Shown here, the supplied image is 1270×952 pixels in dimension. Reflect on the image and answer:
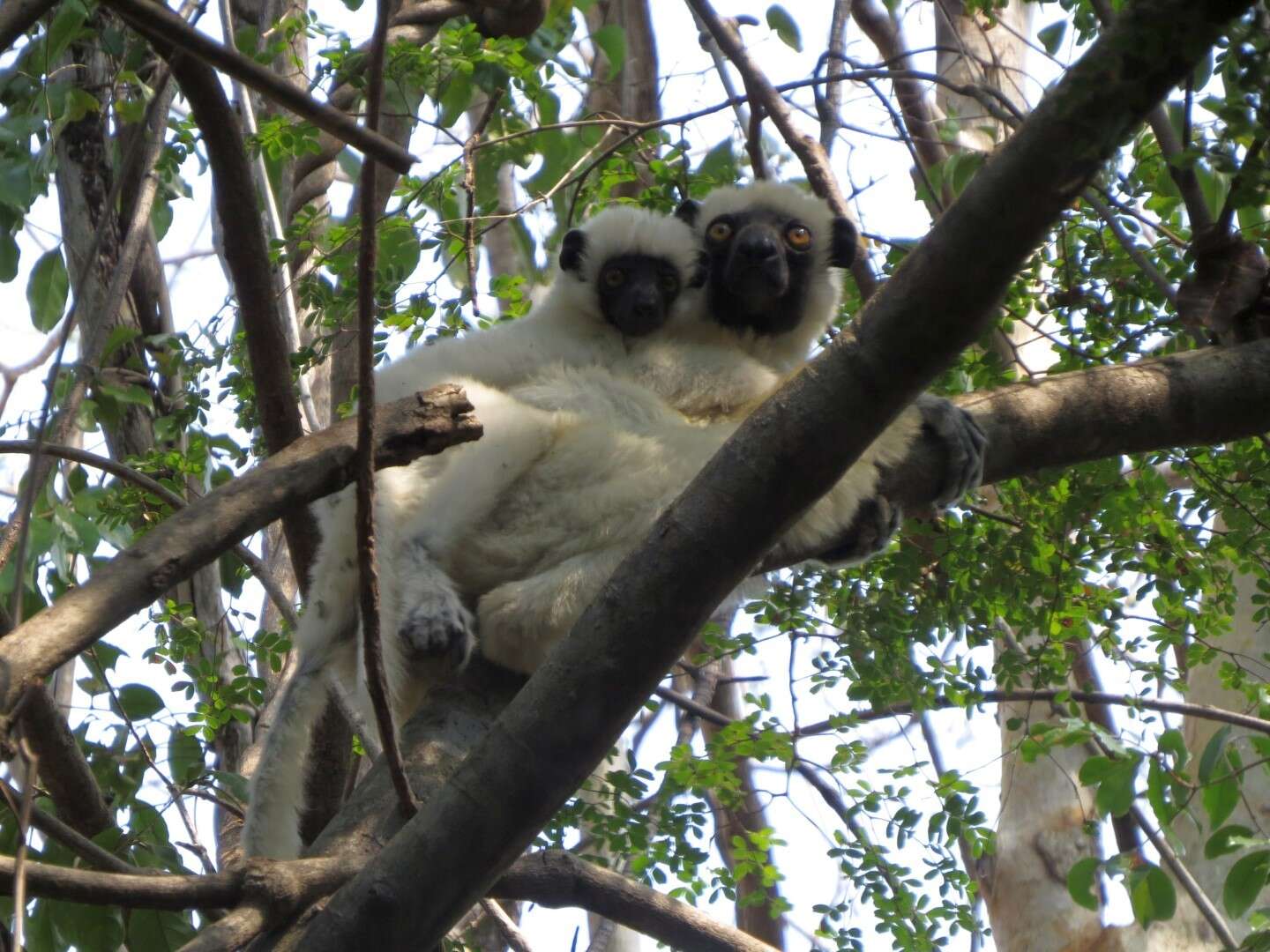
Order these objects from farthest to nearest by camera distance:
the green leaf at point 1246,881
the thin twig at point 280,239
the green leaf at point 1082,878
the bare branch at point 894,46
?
1. the bare branch at point 894,46
2. the thin twig at point 280,239
3. the green leaf at point 1082,878
4. the green leaf at point 1246,881

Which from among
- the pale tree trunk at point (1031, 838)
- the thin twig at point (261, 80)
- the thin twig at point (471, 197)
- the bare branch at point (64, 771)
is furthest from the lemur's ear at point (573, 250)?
the pale tree trunk at point (1031, 838)

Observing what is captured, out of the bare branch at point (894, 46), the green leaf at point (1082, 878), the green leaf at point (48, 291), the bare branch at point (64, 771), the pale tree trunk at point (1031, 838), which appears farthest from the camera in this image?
the pale tree trunk at point (1031, 838)

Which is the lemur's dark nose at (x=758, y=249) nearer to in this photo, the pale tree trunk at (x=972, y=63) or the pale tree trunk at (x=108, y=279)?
the pale tree trunk at (x=108, y=279)

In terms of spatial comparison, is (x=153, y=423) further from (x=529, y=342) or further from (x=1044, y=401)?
(x=1044, y=401)

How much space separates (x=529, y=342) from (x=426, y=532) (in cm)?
87

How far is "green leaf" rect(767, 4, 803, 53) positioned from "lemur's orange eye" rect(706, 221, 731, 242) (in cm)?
139

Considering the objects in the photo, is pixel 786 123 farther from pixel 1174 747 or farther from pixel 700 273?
pixel 1174 747

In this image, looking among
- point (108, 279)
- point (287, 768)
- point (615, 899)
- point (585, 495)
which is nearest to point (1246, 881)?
point (615, 899)

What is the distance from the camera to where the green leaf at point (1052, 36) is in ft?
16.0

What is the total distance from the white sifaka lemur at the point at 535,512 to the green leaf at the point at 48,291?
2.08m

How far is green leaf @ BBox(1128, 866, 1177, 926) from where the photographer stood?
9.08ft

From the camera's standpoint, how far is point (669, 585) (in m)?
2.21

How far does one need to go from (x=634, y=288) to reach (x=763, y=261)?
514 mm

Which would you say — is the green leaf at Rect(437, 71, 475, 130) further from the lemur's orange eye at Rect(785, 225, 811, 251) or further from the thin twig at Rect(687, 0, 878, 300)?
the lemur's orange eye at Rect(785, 225, 811, 251)
